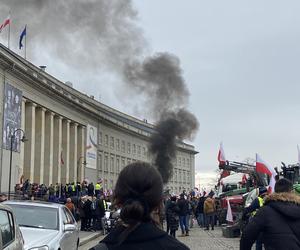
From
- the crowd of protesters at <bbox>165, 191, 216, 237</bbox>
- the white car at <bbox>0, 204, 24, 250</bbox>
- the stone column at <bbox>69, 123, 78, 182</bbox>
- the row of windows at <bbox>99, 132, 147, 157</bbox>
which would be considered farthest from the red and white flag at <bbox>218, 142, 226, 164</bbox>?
the row of windows at <bbox>99, 132, 147, 157</bbox>

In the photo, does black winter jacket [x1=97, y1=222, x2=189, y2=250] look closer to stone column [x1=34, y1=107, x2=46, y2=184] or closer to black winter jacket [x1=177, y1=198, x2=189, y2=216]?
black winter jacket [x1=177, y1=198, x2=189, y2=216]

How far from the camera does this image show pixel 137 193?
276 centimetres

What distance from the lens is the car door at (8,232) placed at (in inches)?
284

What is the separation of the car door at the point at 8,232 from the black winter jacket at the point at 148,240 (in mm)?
4683

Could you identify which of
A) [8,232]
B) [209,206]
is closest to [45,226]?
[8,232]

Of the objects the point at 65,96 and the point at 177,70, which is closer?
the point at 177,70

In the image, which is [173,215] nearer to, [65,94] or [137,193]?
[137,193]

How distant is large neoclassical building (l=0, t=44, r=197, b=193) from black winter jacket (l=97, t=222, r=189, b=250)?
41.5 metres

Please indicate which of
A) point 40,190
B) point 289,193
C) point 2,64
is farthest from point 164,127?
point 289,193

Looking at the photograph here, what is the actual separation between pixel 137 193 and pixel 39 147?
61.5 meters

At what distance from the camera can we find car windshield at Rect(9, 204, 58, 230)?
1125 cm

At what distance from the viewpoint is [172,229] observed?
21234mm

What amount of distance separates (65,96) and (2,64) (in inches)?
852

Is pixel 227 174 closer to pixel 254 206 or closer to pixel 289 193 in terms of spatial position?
pixel 254 206
